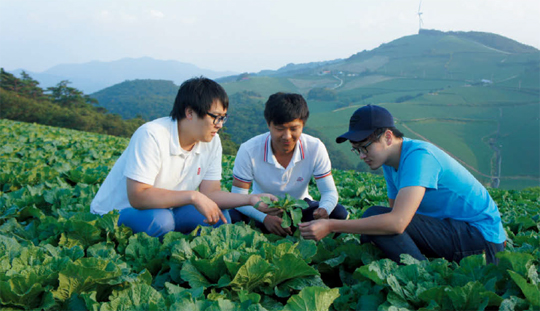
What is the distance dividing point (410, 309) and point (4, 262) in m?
2.25

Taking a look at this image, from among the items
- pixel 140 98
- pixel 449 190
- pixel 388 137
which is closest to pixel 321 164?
pixel 388 137

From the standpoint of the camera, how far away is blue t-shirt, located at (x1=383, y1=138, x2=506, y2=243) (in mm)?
2580

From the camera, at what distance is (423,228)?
2.76 metres

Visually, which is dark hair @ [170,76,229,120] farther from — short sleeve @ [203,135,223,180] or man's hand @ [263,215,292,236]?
man's hand @ [263,215,292,236]

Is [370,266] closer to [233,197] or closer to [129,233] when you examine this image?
[233,197]

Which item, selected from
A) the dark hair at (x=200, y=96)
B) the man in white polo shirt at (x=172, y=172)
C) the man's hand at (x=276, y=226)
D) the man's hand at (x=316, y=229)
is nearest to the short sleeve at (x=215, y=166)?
the man in white polo shirt at (x=172, y=172)

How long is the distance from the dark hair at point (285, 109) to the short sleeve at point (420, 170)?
1.04 metres

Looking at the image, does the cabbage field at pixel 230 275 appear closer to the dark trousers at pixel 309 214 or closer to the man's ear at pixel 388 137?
the dark trousers at pixel 309 214

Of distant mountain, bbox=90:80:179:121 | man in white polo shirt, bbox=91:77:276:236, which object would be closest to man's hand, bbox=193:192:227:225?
man in white polo shirt, bbox=91:77:276:236

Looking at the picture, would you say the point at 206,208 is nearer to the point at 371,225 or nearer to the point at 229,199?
the point at 229,199

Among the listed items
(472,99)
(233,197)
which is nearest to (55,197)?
(233,197)

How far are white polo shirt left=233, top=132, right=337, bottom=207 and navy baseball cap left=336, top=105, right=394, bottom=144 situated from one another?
3.05ft

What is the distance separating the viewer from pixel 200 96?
3.01 meters

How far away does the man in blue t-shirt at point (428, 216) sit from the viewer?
261cm
